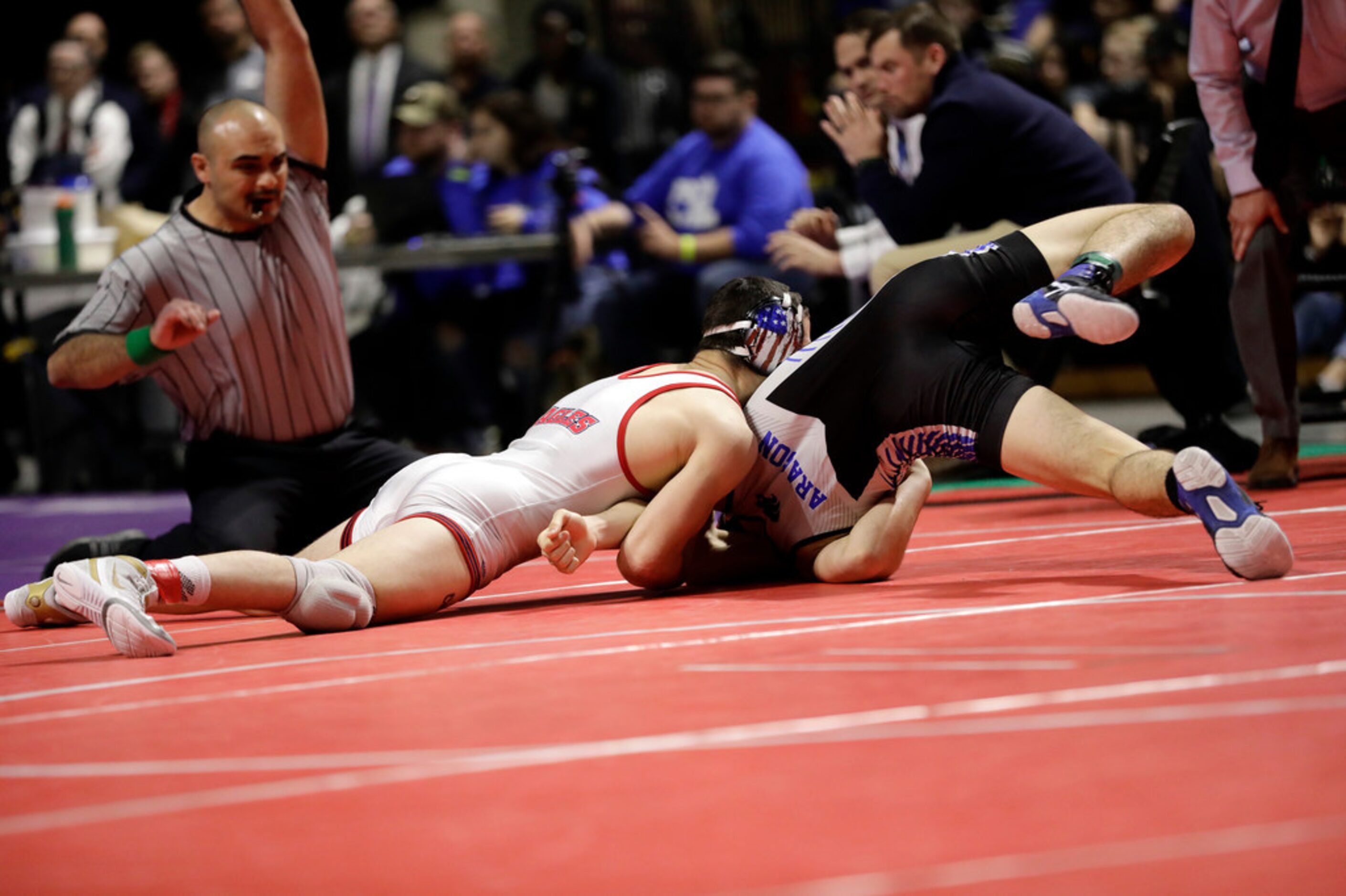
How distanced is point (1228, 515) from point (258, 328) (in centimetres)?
271

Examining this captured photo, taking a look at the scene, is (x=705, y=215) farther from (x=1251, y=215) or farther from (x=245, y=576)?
(x=245, y=576)

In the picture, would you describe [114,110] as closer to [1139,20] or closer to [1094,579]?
[1139,20]

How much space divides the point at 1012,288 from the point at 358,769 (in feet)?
6.26

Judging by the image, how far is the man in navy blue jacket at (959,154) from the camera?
5211 mm

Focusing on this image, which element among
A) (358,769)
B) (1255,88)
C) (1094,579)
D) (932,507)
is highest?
(1255,88)

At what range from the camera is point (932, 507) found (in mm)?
5391

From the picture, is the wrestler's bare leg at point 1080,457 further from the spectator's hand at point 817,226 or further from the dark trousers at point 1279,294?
the spectator's hand at point 817,226

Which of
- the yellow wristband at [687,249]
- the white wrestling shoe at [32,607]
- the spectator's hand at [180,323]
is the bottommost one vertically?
the white wrestling shoe at [32,607]

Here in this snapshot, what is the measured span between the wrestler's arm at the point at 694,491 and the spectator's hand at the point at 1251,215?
2256 millimetres

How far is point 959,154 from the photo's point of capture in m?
5.22

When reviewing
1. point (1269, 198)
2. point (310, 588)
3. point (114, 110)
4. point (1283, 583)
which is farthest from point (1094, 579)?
point (114, 110)

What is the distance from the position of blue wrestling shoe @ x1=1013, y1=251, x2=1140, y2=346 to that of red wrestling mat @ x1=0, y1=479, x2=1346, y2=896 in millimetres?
487

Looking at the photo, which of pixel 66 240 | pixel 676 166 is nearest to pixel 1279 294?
pixel 676 166

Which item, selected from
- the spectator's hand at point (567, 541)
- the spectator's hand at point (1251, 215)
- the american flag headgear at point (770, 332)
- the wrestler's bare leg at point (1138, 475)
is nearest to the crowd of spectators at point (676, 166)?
the spectator's hand at point (1251, 215)
